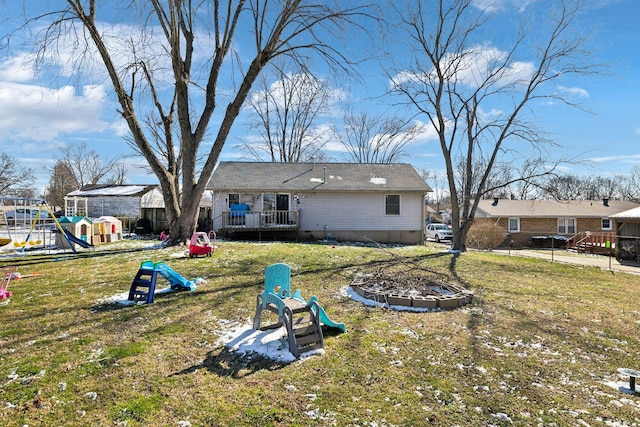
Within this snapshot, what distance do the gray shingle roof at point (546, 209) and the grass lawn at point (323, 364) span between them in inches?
1125

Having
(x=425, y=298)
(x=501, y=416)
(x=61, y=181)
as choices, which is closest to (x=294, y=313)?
(x=501, y=416)

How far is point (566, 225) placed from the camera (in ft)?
111

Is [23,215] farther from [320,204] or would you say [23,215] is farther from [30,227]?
[320,204]

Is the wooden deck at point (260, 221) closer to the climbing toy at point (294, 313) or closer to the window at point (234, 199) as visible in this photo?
the window at point (234, 199)

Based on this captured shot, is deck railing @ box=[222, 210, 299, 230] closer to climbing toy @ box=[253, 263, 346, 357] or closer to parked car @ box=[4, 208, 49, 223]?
parked car @ box=[4, 208, 49, 223]

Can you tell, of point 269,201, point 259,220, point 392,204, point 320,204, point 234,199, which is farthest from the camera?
point 392,204

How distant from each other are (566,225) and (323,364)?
3759 cm

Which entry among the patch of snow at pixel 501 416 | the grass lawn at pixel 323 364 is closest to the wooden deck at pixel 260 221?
the grass lawn at pixel 323 364

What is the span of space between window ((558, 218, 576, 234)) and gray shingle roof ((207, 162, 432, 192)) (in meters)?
20.3

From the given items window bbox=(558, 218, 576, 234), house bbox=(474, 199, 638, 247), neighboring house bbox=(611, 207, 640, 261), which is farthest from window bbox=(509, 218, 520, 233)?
neighboring house bbox=(611, 207, 640, 261)

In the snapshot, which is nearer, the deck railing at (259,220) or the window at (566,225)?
the deck railing at (259,220)

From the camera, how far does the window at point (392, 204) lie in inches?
802

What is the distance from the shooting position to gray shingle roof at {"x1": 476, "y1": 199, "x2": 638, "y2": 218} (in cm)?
3334

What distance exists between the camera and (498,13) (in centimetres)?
1524
